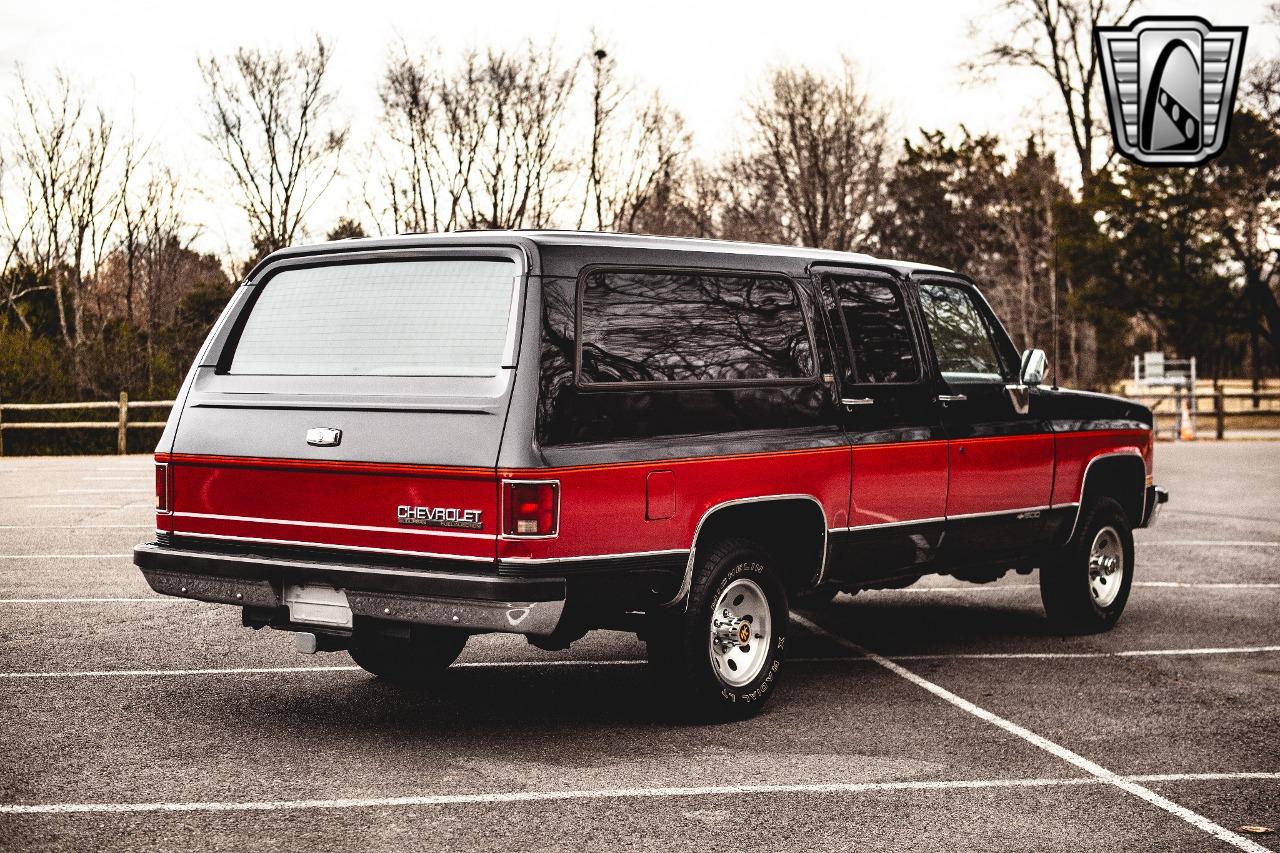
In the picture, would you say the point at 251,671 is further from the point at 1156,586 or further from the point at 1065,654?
the point at 1156,586

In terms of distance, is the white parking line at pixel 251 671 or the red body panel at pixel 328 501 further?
the white parking line at pixel 251 671

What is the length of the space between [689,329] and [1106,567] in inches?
160

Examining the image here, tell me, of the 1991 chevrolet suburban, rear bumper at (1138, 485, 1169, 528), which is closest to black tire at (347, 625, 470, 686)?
the 1991 chevrolet suburban

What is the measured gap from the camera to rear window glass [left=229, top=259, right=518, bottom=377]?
19.6 feet

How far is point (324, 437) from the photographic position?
6.01 meters

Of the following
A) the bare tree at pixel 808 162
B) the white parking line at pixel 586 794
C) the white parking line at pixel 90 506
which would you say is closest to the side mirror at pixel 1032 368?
the white parking line at pixel 586 794

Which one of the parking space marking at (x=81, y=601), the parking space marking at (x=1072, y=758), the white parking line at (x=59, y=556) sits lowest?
the parking space marking at (x=1072, y=758)

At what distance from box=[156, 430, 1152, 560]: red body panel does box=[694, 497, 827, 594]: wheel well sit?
72mm

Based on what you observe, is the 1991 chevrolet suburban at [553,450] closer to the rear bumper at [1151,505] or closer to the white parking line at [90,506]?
the rear bumper at [1151,505]

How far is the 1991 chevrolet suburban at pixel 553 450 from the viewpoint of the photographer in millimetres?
5715

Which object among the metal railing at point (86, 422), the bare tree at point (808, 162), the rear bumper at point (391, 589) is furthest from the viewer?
the bare tree at point (808, 162)

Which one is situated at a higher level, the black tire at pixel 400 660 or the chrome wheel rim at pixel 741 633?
the chrome wheel rim at pixel 741 633

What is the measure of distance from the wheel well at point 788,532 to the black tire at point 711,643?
98mm

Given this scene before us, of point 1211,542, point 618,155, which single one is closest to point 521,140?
point 618,155
